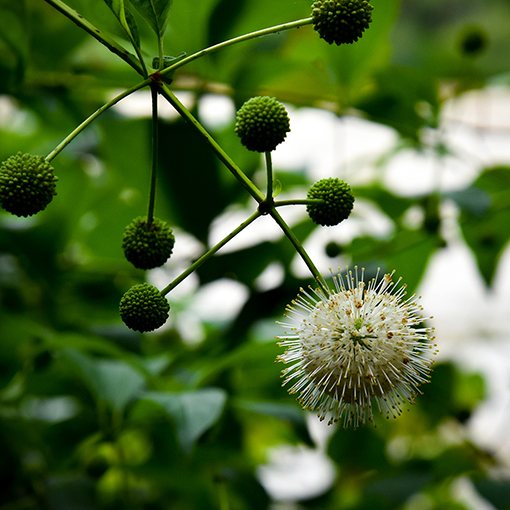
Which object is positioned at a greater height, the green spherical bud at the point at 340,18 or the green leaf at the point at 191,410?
the green spherical bud at the point at 340,18

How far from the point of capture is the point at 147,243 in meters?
0.54

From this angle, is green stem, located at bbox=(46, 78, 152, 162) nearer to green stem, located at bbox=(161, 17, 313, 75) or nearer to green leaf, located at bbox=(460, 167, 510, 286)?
green stem, located at bbox=(161, 17, 313, 75)

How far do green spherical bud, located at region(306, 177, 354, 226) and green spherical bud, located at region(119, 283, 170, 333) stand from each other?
0.16 m

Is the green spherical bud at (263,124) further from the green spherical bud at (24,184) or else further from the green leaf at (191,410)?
the green leaf at (191,410)

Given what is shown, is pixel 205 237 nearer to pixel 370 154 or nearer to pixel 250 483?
pixel 250 483

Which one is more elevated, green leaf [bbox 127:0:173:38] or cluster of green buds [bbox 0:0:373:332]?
green leaf [bbox 127:0:173:38]

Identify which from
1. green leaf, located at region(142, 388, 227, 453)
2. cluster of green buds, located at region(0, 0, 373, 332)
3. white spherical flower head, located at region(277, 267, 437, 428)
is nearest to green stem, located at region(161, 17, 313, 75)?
cluster of green buds, located at region(0, 0, 373, 332)

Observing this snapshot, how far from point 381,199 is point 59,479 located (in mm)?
790

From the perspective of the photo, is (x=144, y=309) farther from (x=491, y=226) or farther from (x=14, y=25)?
(x=491, y=226)

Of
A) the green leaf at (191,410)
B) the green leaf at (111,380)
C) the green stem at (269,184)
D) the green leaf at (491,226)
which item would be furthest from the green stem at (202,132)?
the green leaf at (491,226)

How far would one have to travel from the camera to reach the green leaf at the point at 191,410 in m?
0.64

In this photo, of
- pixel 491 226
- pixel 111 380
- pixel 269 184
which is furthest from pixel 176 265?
pixel 269 184

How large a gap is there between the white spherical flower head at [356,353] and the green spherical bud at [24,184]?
0.26 metres

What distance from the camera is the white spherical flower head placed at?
0.56 meters
